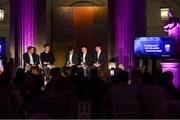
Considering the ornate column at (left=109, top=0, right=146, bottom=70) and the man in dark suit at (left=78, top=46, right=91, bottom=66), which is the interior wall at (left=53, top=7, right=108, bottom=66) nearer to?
the man in dark suit at (left=78, top=46, right=91, bottom=66)

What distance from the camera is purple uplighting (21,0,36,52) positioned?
15102 millimetres

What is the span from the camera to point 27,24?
15.2 m

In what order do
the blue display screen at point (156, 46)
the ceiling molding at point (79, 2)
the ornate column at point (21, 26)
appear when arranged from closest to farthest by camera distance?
the blue display screen at point (156, 46) < the ornate column at point (21, 26) < the ceiling molding at point (79, 2)

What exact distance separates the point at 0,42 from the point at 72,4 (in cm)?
419

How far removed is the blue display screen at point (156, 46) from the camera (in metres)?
14.2

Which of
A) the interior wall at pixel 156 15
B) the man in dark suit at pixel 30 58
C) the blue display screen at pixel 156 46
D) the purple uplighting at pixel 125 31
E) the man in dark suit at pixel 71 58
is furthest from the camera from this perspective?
the interior wall at pixel 156 15

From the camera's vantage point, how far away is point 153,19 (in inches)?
717

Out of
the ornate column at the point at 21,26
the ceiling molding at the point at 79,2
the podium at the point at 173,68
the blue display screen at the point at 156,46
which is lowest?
the podium at the point at 173,68

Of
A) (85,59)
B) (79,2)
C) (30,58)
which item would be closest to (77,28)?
(79,2)

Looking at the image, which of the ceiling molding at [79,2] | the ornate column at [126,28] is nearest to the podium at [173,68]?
the ornate column at [126,28]

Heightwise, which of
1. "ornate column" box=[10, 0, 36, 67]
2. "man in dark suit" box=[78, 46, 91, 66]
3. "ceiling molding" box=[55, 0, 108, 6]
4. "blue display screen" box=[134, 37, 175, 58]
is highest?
"ceiling molding" box=[55, 0, 108, 6]

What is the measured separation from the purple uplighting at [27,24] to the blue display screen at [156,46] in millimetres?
3245

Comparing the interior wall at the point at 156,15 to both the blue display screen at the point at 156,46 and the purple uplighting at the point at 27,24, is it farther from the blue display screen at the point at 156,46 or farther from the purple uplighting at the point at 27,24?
the purple uplighting at the point at 27,24

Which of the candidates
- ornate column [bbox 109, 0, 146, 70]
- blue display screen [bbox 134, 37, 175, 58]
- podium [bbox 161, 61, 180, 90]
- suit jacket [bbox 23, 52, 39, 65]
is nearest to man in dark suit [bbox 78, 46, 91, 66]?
ornate column [bbox 109, 0, 146, 70]
